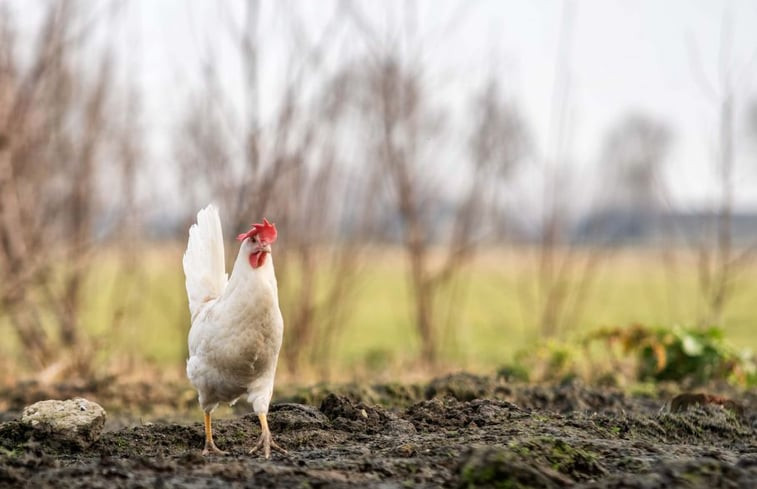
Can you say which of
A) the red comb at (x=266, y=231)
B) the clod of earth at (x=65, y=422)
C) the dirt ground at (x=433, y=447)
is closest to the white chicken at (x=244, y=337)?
the red comb at (x=266, y=231)

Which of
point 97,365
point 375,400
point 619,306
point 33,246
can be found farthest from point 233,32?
point 619,306

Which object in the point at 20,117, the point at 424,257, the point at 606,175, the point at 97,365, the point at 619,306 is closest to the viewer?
the point at 20,117

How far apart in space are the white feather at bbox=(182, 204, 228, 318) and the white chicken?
0.32m

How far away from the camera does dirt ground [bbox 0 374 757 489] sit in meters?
3.63

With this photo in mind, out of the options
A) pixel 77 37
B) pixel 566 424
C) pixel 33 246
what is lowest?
pixel 566 424

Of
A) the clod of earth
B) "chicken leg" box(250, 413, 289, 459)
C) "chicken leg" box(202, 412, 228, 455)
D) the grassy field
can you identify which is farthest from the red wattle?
the grassy field

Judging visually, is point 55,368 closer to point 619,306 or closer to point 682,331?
point 682,331

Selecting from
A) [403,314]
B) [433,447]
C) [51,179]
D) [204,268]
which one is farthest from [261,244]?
[403,314]

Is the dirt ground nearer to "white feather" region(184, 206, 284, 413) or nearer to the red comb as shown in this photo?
"white feather" region(184, 206, 284, 413)

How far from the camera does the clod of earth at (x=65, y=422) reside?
15.9 ft

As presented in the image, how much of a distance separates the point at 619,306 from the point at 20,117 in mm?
26000

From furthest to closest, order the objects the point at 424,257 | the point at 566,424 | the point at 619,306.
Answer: the point at 619,306, the point at 424,257, the point at 566,424

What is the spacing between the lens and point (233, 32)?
32.7 feet

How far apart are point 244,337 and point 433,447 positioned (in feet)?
3.97
